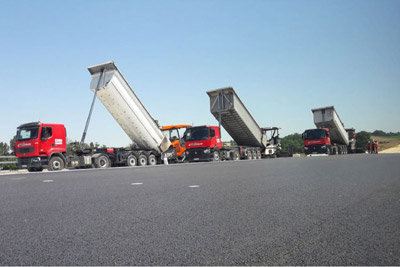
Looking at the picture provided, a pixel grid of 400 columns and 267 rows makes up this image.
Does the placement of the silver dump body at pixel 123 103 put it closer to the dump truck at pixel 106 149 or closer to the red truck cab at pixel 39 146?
the dump truck at pixel 106 149

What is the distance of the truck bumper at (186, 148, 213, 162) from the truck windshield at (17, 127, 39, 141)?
9.10m

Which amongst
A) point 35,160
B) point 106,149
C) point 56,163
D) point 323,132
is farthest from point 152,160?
point 323,132

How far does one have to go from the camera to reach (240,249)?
2.86 metres

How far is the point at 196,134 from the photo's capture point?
22.8 meters

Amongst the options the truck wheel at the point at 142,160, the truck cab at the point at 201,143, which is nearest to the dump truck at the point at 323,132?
the truck cab at the point at 201,143

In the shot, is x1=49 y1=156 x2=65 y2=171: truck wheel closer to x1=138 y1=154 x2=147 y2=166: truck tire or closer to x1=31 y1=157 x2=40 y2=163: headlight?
x1=31 y1=157 x2=40 y2=163: headlight

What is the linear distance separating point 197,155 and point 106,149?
18.7 feet

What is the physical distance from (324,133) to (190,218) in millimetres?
28026

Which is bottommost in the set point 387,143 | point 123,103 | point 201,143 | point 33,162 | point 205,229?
→ point 205,229

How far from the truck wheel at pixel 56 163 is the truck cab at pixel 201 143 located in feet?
26.0

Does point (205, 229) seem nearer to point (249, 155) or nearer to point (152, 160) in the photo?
point (152, 160)

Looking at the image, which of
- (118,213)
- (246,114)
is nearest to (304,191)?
(118,213)

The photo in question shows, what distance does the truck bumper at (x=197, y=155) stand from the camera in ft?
73.4

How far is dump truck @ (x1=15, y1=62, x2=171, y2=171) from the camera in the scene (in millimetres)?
17156
